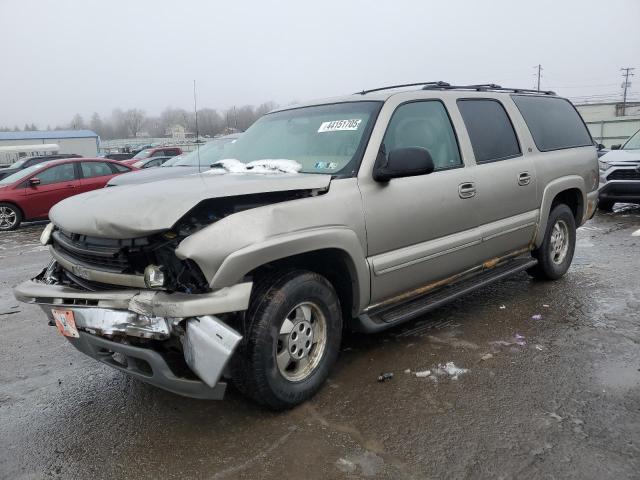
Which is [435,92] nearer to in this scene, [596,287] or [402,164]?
[402,164]

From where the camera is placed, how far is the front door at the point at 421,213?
3.29 metres

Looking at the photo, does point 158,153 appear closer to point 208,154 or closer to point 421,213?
point 208,154

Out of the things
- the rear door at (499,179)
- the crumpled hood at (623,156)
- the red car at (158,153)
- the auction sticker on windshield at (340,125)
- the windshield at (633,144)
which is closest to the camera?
the auction sticker on windshield at (340,125)

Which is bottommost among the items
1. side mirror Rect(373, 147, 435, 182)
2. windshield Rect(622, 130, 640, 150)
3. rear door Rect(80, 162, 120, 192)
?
rear door Rect(80, 162, 120, 192)

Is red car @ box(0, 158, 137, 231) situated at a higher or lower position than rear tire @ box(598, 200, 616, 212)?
higher

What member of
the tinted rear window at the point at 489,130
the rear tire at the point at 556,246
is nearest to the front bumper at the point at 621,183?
the rear tire at the point at 556,246

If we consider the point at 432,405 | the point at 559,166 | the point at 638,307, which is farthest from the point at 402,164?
the point at 638,307

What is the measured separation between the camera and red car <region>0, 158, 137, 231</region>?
1078 centimetres

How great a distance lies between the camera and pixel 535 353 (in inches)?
144

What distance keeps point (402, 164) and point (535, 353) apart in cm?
175

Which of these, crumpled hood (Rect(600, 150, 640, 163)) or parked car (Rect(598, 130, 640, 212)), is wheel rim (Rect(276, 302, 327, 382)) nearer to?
parked car (Rect(598, 130, 640, 212))

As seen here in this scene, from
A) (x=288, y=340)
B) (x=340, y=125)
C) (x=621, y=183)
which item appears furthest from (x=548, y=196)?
(x=621, y=183)

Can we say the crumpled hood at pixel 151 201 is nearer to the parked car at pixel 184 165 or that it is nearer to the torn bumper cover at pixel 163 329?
the torn bumper cover at pixel 163 329

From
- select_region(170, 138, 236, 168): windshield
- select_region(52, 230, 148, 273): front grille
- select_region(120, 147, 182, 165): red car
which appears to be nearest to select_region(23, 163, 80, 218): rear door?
select_region(170, 138, 236, 168): windshield
